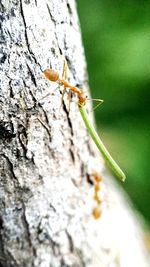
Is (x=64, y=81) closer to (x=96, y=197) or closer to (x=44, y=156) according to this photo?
(x=44, y=156)

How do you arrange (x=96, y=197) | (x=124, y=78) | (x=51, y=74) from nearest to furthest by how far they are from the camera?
(x=51, y=74) → (x=96, y=197) → (x=124, y=78)

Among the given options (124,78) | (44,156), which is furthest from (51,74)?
(124,78)

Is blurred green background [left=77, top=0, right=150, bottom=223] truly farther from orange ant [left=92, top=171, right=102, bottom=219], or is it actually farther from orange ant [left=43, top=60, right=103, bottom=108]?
orange ant [left=43, top=60, right=103, bottom=108]

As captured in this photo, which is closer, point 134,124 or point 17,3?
point 17,3

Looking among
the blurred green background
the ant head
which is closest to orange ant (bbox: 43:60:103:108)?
the ant head

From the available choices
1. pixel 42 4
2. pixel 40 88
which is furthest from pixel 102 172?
pixel 42 4

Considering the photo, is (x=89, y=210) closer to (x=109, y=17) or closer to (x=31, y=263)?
(x=31, y=263)

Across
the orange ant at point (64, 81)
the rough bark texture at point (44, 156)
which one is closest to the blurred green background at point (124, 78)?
the rough bark texture at point (44, 156)
